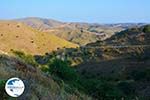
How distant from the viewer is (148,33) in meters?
78.9

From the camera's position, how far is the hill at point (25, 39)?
85.2 meters

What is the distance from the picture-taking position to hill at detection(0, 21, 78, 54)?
280ft

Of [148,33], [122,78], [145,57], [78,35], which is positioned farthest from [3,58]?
[78,35]

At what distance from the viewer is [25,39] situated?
90000mm
